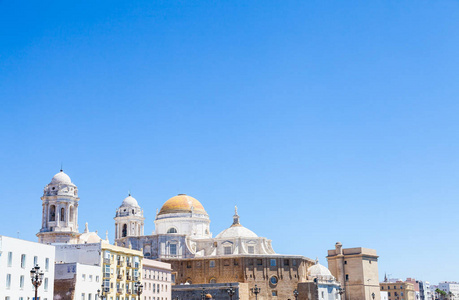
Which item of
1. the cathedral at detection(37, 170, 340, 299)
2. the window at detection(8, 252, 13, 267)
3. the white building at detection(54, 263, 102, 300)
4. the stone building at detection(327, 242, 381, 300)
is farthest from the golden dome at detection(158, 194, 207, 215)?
the window at detection(8, 252, 13, 267)

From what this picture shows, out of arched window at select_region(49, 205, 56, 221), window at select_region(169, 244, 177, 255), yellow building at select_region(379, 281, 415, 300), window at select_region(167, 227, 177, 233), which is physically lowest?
yellow building at select_region(379, 281, 415, 300)

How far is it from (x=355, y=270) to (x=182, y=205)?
31463mm

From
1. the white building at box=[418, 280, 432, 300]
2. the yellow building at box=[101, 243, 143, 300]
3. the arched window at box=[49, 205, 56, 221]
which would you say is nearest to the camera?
the yellow building at box=[101, 243, 143, 300]

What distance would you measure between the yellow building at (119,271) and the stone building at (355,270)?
146 ft

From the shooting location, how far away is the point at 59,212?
284 feet

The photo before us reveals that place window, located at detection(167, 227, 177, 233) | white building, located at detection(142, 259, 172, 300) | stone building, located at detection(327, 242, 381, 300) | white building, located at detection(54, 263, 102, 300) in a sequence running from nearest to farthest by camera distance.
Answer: white building, located at detection(54, 263, 102, 300), white building, located at detection(142, 259, 172, 300), window, located at detection(167, 227, 177, 233), stone building, located at detection(327, 242, 381, 300)

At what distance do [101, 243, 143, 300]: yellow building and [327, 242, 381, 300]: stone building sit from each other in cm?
4437

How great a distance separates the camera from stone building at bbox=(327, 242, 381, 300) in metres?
99.2

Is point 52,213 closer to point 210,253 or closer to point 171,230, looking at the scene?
point 171,230

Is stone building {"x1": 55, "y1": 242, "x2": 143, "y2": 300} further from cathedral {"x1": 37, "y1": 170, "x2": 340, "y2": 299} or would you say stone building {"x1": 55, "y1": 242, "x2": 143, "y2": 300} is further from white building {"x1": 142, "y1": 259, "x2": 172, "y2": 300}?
cathedral {"x1": 37, "y1": 170, "x2": 340, "y2": 299}

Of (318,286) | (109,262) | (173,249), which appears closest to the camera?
(109,262)

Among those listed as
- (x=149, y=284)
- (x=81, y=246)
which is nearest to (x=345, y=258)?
(x=149, y=284)

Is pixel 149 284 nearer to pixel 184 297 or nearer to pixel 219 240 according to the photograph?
pixel 184 297

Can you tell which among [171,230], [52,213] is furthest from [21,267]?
[171,230]
